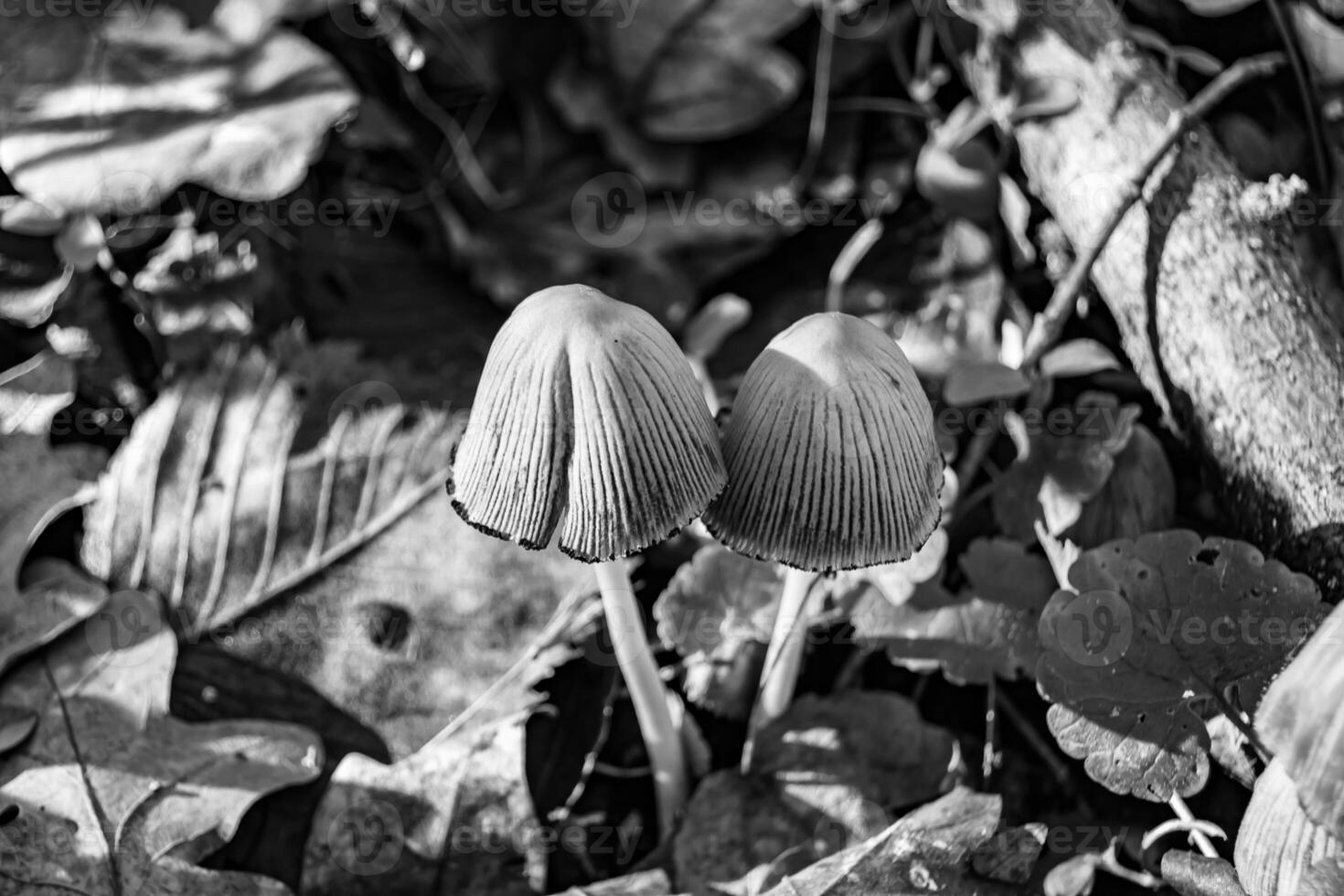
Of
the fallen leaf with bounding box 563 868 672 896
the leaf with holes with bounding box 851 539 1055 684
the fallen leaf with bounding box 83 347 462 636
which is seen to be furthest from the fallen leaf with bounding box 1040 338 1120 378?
the fallen leaf with bounding box 83 347 462 636

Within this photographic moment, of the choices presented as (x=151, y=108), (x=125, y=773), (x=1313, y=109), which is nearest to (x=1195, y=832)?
(x=1313, y=109)

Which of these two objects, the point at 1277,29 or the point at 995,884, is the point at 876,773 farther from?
the point at 1277,29

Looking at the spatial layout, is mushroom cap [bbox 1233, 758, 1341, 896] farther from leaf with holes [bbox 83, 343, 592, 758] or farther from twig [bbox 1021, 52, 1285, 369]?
leaf with holes [bbox 83, 343, 592, 758]

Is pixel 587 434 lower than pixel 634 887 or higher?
higher

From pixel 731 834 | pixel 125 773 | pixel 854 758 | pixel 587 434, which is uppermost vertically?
pixel 587 434

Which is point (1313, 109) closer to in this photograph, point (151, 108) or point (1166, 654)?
point (1166, 654)

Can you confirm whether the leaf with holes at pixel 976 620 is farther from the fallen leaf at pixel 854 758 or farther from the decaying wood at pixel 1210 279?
the decaying wood at pixel 1210 279
